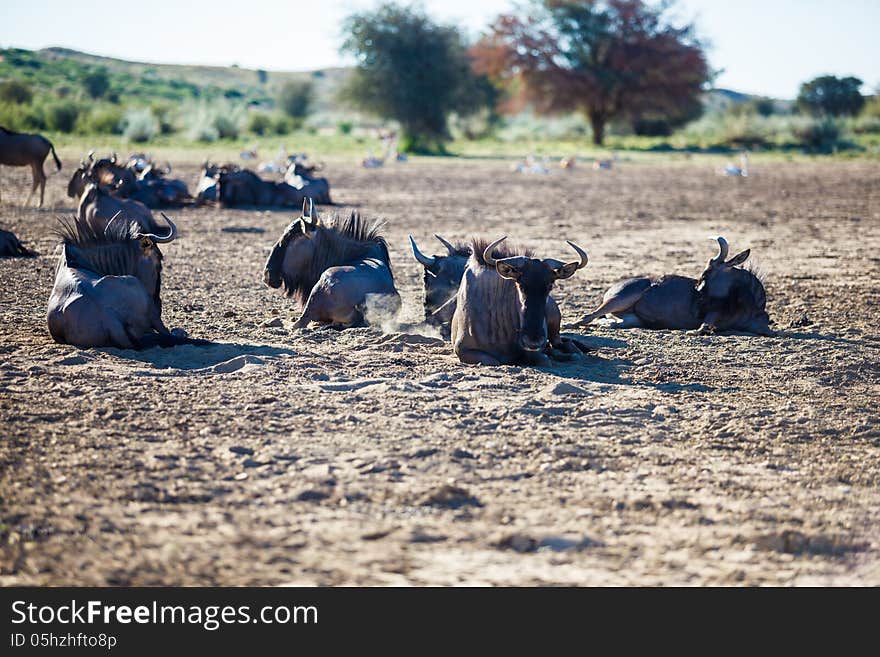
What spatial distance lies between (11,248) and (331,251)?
5470mm

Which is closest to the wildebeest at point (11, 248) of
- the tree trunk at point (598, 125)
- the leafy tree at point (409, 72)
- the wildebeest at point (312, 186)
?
the wildebeest at point (312, 186)

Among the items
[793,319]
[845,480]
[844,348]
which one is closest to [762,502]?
[845,480]

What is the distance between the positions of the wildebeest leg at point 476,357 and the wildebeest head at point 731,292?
245 cm

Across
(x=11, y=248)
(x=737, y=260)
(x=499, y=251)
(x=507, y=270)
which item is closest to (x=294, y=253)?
(x=499, y=251)

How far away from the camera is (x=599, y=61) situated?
5706 cm

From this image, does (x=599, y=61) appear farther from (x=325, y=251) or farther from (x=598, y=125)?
(x=325, y=251)

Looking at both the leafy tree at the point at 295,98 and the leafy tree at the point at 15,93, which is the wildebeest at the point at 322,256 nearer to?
the leafy tree at the point at 15,93

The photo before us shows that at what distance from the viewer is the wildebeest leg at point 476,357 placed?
7.91 meters

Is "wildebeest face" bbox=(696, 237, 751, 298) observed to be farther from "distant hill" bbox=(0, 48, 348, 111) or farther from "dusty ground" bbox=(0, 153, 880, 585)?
"distant hill" bbox=(0, 48, 348, 111)

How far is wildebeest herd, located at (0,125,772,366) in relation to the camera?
7.95m

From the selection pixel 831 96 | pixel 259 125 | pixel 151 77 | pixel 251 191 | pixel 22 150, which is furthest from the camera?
pixel 151 77

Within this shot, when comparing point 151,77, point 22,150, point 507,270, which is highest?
point 151,77

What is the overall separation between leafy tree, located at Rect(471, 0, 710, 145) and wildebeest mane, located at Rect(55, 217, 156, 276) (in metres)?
49.3
